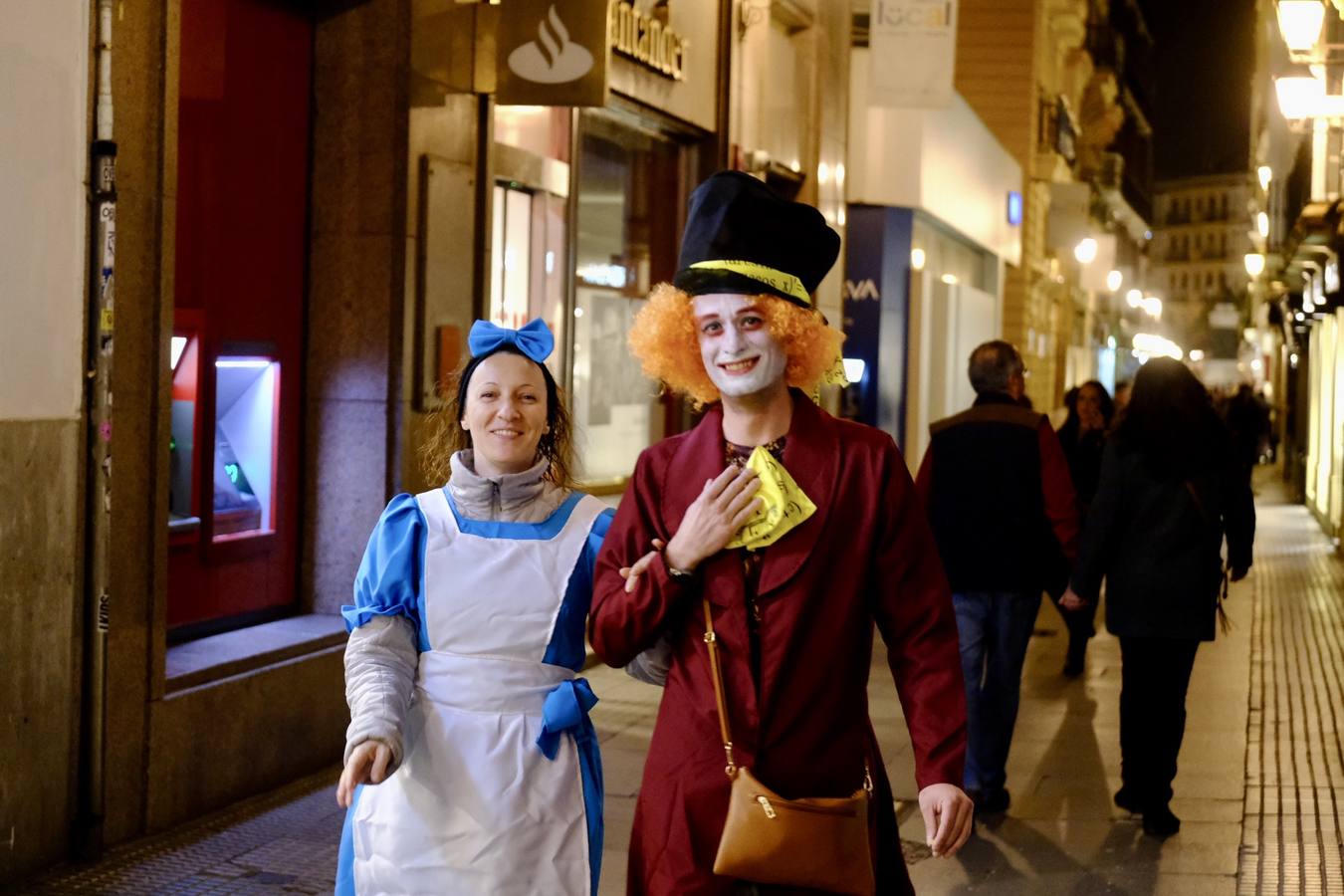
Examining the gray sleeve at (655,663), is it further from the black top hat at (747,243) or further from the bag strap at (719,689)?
the black top hat at (747,243)

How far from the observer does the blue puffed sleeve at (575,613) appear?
154 inches

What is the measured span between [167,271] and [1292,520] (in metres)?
23.0

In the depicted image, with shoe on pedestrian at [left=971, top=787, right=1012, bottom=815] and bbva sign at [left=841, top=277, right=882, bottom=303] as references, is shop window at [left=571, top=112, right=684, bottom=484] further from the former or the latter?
bbva sign at [left=841, top=277, right=882, bottom=303]

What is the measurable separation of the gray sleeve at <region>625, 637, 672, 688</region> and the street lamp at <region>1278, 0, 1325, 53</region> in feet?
44.2

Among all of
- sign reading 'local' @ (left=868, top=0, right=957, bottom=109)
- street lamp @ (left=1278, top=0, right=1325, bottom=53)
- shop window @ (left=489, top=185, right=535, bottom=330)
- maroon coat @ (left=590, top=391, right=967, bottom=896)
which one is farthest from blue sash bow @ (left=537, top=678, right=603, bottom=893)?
street lamp @ (left=1278, top=0, right=1325, bottom=53)

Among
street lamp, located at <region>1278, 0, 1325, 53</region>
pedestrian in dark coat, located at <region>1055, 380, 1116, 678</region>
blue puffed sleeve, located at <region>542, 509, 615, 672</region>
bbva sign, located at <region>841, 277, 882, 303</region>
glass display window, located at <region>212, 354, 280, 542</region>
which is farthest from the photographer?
bbva sign, located at <region>841, 277, 882, 303</region>

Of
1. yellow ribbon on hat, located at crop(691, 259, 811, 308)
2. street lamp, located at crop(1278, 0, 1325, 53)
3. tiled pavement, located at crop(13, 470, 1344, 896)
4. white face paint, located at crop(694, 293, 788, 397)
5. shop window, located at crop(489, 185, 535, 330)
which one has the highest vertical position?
street lamp, located at crop(1278, 0, 1325, 53)

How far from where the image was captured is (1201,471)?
7543 millimetres

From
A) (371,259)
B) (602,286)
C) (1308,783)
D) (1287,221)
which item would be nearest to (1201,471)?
(1308,783)

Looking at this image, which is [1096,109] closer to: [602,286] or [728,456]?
[602,286]

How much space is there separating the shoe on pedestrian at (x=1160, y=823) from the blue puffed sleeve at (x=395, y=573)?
14.3ft

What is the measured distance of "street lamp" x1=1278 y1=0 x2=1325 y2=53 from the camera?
15.5m

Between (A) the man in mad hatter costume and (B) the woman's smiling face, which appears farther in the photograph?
(B) the woman's smiling face

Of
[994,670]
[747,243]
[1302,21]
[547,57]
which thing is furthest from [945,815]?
[1302,21]
